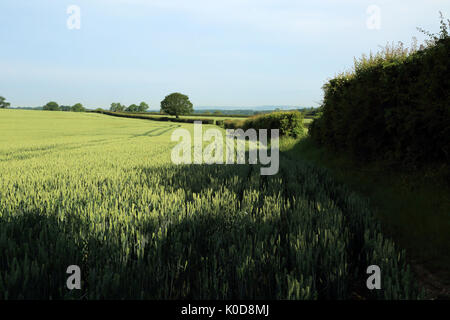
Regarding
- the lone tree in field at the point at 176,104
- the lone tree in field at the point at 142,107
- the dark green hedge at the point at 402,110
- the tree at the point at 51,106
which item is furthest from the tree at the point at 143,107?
the dark green hedge at the point at 402,110

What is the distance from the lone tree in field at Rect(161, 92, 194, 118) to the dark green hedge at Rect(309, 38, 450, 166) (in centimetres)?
9110

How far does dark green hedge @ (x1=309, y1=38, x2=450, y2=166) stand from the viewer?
486 centimetres

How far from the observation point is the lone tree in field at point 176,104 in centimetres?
9600

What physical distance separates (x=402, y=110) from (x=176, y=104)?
94532 mm

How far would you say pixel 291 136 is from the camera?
20641 mm

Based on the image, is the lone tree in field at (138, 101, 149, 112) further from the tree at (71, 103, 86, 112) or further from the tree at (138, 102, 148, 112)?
the tree at (71, 103, 86, 112)

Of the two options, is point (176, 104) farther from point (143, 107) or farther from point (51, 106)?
point (51, 106)

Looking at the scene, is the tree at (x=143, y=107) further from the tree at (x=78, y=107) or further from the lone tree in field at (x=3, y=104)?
the lone tree in field at (x=3, y=104)

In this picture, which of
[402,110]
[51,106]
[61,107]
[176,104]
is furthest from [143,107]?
[402,110]

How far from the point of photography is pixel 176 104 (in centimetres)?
9631

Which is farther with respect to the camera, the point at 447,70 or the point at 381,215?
the point at 447,70
